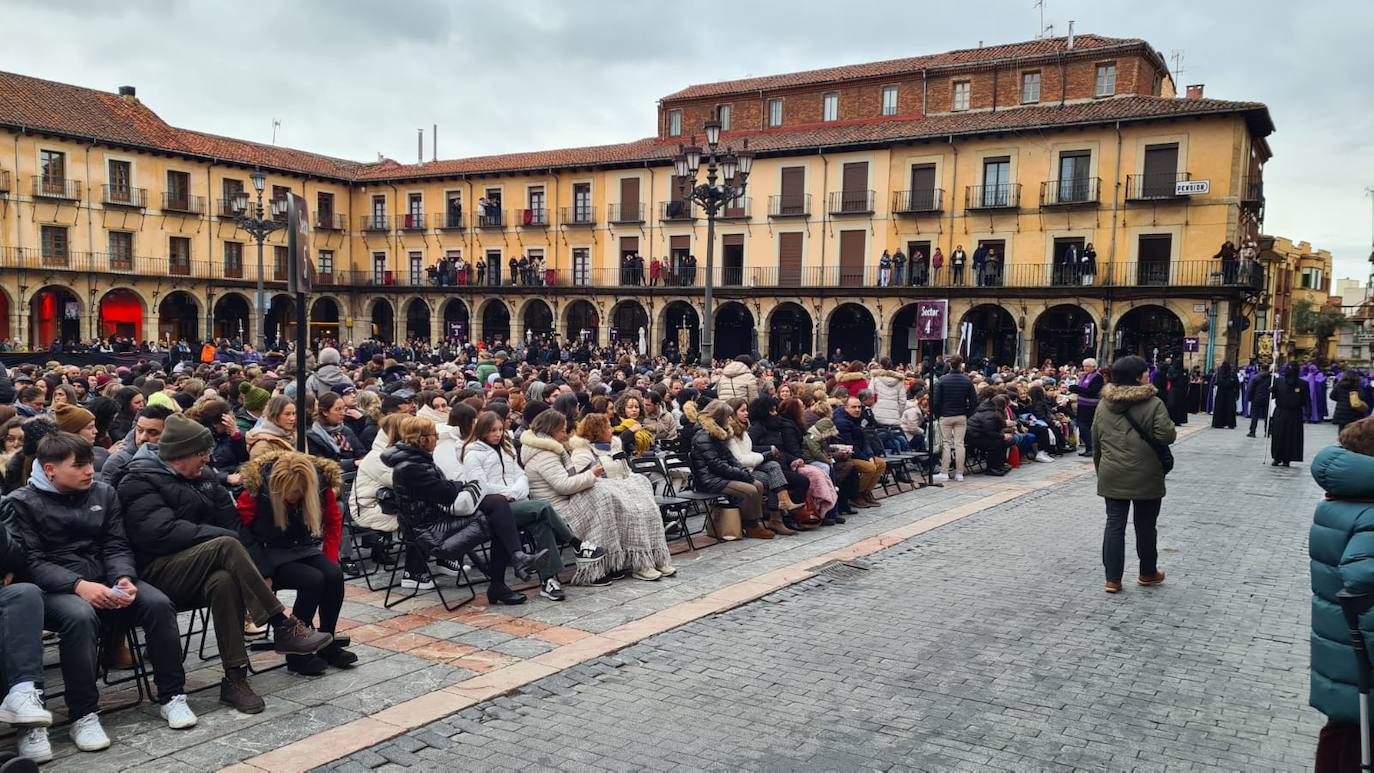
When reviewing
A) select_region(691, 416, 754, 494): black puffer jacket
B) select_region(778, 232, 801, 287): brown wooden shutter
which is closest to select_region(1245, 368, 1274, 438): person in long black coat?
select_region(691, 416, 754, 494): black puffer jacket

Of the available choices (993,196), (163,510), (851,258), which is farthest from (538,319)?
(163,510)

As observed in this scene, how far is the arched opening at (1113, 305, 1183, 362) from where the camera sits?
105 ft

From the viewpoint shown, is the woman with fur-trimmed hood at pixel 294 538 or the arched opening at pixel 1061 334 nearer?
the woman with fur-trimmed hood at pixel 294 538

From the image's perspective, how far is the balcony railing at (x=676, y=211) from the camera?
38812 millimetres

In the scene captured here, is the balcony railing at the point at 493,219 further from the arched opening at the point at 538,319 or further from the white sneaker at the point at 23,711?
the white sneaker at the point at 23,711

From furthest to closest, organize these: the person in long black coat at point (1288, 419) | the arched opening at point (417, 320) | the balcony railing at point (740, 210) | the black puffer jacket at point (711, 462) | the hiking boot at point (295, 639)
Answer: the arched opening at point (417, 320)
the balcony railing at point (740, 210)
the person in long black coat at point (1288, 419)
the black puffer jacket at point (711, 462)
the hiking boot at point (295, 639)

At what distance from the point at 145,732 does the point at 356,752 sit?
102 centimetres

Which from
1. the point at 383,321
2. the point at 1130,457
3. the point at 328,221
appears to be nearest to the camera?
the point at 1130,457

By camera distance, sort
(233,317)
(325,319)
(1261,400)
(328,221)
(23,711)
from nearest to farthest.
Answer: (23,711)
(1261,400)
(233,317)
(328,221)
(325,319)

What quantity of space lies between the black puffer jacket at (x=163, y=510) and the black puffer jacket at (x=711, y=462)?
479 centimetres

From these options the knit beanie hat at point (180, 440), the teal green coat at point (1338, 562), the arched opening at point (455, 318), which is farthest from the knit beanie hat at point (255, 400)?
the arched opening at point (455, 318)

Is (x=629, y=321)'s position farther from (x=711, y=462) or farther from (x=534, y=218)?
(x=711, y=462)

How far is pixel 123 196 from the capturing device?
3753cm

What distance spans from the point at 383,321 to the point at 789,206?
73.7ft
